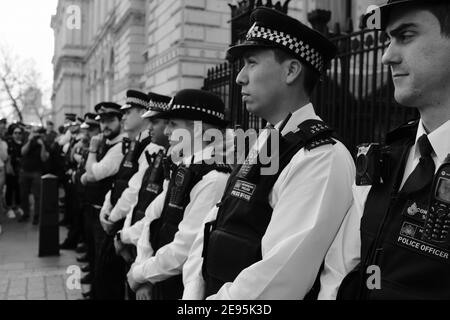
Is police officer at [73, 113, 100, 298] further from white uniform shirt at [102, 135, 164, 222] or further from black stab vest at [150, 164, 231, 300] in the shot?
black stab vest at [150, 164, 231, 300]

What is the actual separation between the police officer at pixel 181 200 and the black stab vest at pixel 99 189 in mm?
2419

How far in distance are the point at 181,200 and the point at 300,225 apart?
1.42m

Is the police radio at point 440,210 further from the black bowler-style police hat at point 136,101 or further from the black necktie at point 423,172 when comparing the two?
the black bowler-style police hat at point 136,101

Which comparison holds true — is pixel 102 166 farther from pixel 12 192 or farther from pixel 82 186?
pixel 12 192

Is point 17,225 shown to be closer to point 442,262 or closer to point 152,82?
point 152,82

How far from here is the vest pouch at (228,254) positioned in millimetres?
1970

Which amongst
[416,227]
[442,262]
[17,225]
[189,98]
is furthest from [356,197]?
[17,225]

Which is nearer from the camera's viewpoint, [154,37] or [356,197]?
[356,197]

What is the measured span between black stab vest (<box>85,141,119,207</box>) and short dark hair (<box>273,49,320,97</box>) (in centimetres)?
412

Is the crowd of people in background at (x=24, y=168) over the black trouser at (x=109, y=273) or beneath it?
over

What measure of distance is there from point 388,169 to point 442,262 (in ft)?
1.23

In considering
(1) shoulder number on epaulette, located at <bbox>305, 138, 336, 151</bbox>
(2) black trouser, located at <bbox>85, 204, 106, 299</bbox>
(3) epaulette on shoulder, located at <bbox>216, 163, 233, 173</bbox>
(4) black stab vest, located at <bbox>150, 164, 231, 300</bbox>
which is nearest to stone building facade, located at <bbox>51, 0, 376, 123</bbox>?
(2) black trouser, located at <bbox>85, 204, 106, 299</bbox>

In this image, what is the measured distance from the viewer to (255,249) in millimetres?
1955

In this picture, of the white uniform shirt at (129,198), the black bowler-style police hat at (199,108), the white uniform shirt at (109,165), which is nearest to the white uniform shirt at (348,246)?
the black bowler-style police hat at (199,108)
